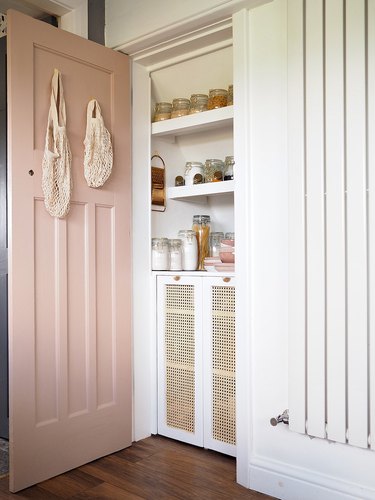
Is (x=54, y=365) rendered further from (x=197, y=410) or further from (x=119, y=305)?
(x=197, y=410)

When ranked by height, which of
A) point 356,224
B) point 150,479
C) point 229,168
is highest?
point 229,168

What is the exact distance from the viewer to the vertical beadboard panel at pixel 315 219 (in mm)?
1929

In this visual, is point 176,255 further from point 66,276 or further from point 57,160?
point 57,160

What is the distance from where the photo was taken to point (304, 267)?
1982 mm

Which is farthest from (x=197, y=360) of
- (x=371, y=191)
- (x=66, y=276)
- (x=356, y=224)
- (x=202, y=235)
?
(x=371, y=191)

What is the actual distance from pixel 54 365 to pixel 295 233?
123 centimetres

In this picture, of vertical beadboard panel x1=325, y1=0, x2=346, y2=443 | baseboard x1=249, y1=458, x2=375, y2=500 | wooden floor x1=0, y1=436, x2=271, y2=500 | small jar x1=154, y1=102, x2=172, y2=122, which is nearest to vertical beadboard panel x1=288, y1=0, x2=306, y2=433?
vertical beadboard panel x1=325, y1=0, x2=346, y2=443

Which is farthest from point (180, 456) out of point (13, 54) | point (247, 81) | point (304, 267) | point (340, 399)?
point (13, 54)

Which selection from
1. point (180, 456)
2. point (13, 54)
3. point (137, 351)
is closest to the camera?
point (13, 54)

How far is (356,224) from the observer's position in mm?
1858

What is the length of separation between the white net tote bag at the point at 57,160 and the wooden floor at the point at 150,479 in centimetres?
119

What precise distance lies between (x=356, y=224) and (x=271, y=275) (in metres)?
0.44

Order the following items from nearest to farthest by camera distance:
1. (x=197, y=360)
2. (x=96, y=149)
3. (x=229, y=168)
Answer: (x=96, y=149), (x=197, y=360), (x=229, y=168)

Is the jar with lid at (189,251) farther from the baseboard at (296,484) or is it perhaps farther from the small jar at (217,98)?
the baseboard at (296,484)
